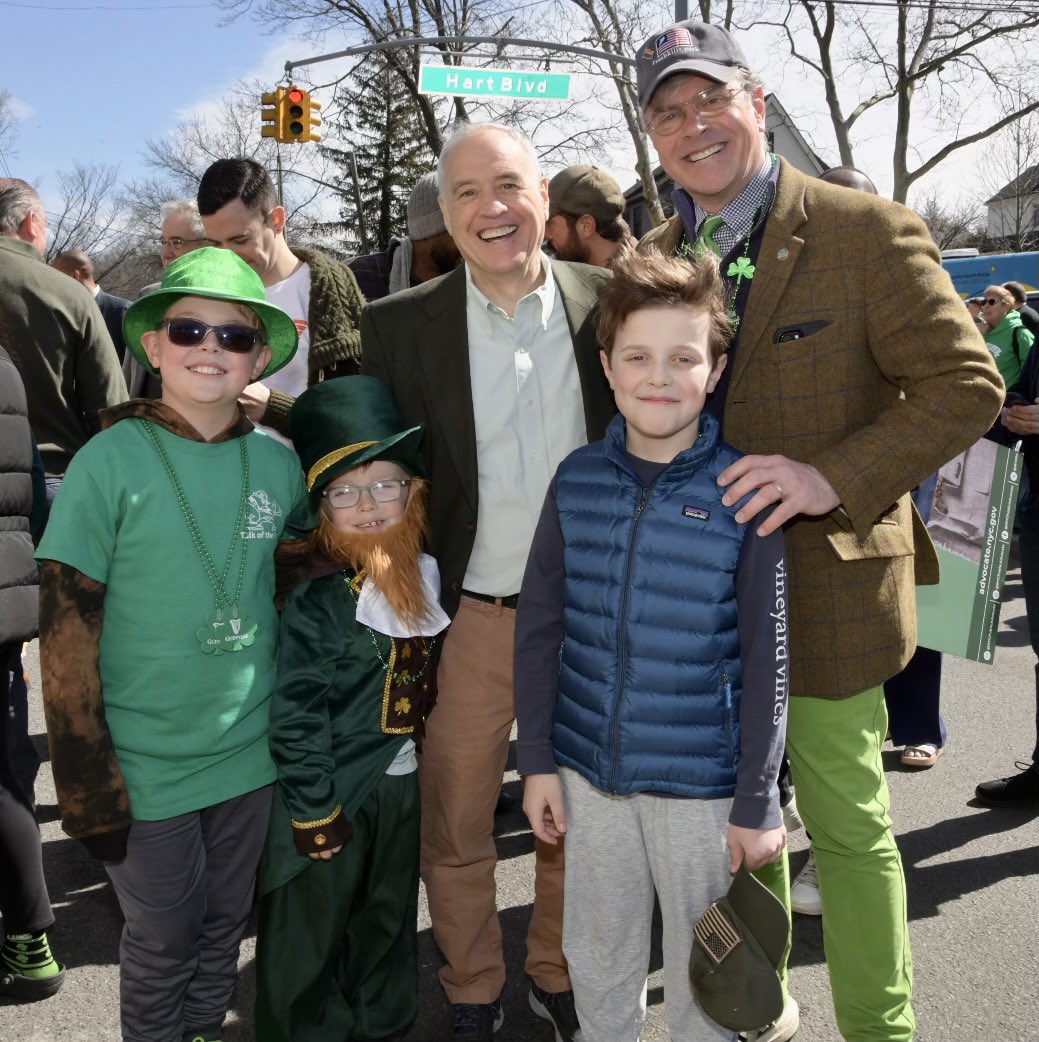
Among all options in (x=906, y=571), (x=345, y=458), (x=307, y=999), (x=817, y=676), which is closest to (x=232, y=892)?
Answer: (x=307, y=999)

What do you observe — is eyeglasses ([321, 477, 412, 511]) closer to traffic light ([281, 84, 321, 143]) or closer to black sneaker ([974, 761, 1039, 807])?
black sneaker ([974, 761, 1039, 807])

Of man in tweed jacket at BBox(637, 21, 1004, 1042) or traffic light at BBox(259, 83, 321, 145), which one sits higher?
traffic light at BBox(259, 83, 321, 145)

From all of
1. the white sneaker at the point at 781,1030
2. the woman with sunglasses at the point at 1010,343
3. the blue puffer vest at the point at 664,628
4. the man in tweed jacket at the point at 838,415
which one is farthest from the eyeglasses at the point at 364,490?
the woman with sunglasses at the point at 1010,343

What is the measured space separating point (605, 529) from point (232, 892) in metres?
1.30

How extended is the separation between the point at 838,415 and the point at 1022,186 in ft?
148

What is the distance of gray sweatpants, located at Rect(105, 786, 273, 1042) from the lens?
2.29m

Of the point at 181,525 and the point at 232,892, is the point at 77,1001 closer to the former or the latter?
the point at 232,892

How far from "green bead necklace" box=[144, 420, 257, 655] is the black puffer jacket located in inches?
26.2

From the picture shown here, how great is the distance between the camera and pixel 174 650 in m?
2.31

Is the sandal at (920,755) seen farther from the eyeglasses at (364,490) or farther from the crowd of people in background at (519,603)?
the eyeglasses at (364,490)

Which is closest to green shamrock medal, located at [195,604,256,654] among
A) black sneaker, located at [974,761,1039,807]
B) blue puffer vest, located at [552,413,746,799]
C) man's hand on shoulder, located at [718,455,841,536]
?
blue puffer vest, located at [552,413,746,799]

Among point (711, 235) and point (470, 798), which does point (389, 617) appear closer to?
point (470, 798)

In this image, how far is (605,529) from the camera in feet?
7.27

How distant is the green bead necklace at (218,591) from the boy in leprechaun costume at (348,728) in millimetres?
115
